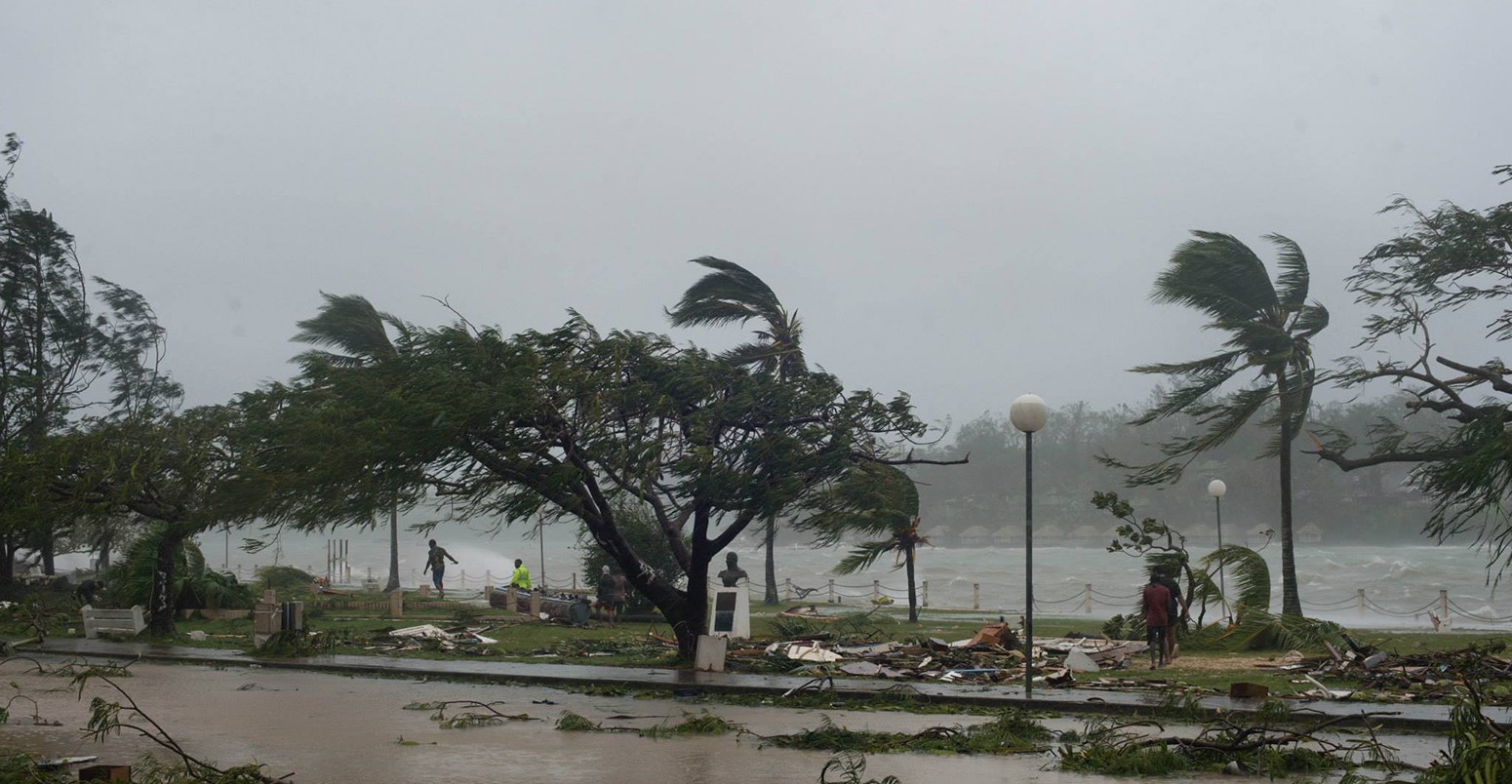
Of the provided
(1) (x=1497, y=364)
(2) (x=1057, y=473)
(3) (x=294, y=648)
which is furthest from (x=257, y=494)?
(2) (x=1057, y=473)

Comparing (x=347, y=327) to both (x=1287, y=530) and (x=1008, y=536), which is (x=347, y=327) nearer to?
(x=1287, y=530)

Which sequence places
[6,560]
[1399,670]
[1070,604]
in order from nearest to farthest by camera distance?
[1399,670] < [6,560] < [1070,604]

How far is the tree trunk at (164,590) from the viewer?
76.7 feet

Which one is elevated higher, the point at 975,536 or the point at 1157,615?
the point at 1157,615

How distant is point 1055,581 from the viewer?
82500 mm

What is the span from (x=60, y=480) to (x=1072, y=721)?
1930cm

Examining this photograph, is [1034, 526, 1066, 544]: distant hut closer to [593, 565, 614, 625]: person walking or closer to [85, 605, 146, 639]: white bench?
[593, 565, 614, 625]: person walking

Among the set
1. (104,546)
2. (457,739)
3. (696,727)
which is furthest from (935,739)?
(104,546)

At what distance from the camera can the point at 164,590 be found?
77.9 feet

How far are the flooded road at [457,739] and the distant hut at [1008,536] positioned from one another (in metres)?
127

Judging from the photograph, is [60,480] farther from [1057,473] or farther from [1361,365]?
[1057,473]

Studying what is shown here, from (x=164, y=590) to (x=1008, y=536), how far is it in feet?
417

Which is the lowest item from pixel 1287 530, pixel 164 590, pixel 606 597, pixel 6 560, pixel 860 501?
pixel 606 597

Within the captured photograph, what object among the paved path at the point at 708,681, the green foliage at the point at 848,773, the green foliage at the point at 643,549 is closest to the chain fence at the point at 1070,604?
the green foliage at the point at 643,549
